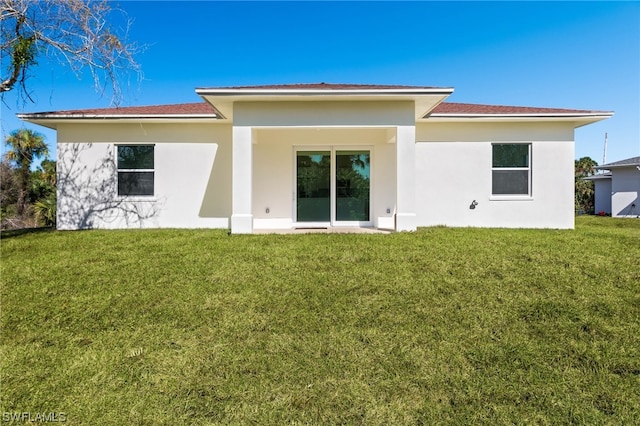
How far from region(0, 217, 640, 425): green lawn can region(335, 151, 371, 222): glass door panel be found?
12.5 ft

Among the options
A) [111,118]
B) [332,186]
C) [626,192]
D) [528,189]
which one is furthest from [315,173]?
[626,192]

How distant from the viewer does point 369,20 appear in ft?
45.2

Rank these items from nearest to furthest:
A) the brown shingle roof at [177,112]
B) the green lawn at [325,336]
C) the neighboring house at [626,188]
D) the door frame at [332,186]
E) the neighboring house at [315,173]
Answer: the green lawn at [325,336] → the brown shingle roof at [177,112] → the neighboring house at [315,173] → the door frame at [332,186] → the neighboring house at [626,188]

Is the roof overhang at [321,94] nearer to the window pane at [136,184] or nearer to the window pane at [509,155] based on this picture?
the window pane at [509,155]

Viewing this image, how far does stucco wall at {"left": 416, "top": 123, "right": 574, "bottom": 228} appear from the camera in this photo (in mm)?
10531

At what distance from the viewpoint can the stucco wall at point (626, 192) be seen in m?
20.2

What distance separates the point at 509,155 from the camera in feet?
35.0

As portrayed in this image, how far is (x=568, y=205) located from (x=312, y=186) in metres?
8.19

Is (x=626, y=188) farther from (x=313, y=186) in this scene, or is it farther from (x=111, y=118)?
(x=111, y=118)

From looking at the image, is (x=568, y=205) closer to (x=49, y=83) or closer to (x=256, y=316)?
(x=256, y=316)

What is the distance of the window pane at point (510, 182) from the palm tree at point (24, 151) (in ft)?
76.9

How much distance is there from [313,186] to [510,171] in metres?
6.37

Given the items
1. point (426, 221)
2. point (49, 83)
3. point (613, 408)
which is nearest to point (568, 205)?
point (426, 221)

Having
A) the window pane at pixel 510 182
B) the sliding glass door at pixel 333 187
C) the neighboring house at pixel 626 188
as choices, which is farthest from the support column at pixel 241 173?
the neighboring house at pixel 626 188
